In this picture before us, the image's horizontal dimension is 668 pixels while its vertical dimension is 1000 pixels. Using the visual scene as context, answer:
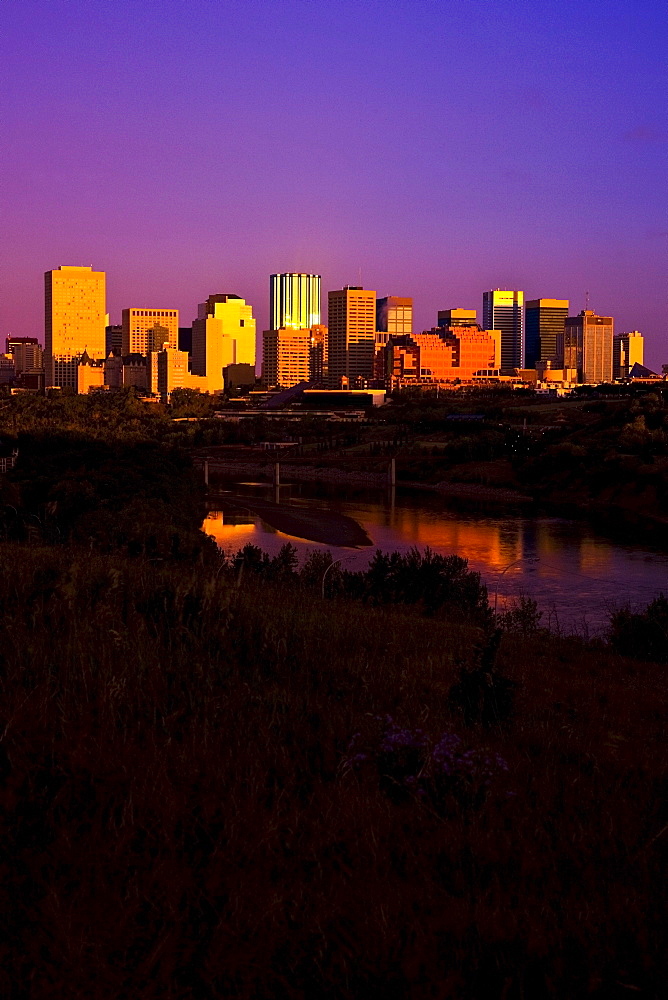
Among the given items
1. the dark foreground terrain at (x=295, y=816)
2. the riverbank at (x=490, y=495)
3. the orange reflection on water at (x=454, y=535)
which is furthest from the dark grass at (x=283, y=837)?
the riverbank at (x=490, y=495)

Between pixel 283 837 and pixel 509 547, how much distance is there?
3603cm

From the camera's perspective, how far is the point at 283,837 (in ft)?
13.7

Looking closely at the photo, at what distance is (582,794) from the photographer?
493 centimetres

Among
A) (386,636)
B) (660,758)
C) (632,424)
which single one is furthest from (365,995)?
(632,424)

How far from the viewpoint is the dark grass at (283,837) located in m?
3.40

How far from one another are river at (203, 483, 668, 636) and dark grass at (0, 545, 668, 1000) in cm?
1284

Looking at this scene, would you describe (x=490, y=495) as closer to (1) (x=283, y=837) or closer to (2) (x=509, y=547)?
(2) (x=509, y=547)

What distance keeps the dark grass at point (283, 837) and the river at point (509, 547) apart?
505 inches

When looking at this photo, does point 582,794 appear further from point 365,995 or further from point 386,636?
point 386,636

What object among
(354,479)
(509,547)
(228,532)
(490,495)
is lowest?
(509,547)

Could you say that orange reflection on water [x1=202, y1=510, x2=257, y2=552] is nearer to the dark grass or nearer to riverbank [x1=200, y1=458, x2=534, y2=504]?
riverbank [x1=200, y1=458, x2=534, y2=504]

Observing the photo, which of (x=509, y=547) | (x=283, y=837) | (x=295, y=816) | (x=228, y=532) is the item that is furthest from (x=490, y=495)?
(x=283, y=837)

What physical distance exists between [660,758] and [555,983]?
2.98 m

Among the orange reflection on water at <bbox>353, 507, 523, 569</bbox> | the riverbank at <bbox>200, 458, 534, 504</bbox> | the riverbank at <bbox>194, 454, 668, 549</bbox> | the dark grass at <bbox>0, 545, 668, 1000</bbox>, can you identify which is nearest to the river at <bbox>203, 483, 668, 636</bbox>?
the orange reflection on water at <bbox>353, 507, 523, 569</bbox>
